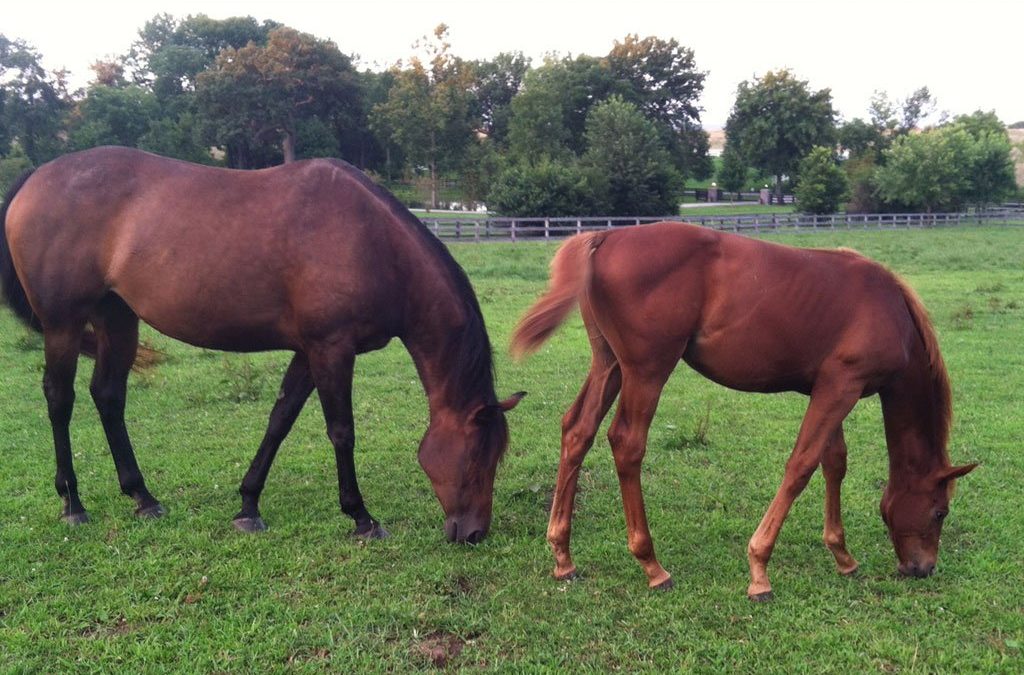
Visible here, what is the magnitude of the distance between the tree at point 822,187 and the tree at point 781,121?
13838mm

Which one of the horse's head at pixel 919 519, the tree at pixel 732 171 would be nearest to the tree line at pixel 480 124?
→ the tree at pixel 732 171

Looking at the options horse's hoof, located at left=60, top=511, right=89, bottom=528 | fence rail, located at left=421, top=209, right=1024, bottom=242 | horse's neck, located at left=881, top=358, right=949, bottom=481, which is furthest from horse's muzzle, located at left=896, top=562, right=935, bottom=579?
fence rail, located at left=421, top=209, right=1024, bottom=242

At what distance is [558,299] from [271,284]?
6.28 feet

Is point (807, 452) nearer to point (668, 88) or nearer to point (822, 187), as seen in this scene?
point (822, 187)

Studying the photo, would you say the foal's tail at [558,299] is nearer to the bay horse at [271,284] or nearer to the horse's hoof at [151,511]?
the bay horse at [271,284]

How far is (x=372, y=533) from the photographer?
4598mm

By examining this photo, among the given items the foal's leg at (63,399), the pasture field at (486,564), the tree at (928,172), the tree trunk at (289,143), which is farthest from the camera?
the tree at (928,172)

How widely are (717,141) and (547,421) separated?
12464 cm

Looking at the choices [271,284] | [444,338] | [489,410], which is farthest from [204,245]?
[489,410]

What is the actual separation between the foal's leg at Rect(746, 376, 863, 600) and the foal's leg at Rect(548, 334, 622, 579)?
1008 mm

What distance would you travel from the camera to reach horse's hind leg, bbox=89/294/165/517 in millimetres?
5027

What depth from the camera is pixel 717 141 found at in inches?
4808

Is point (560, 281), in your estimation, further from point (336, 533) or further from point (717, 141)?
point (717, 141)

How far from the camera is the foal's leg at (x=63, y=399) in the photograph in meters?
4.79
